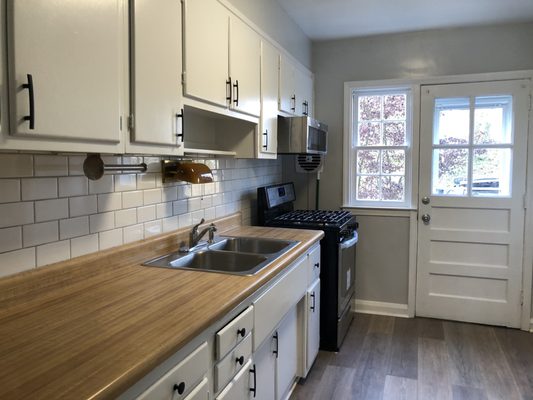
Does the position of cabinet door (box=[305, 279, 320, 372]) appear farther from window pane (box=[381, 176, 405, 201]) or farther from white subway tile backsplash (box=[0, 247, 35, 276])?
white subway tile backsplash (box=[0, 247, 35, 276])

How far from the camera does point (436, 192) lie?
11.8ft

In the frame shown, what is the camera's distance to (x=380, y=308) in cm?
380

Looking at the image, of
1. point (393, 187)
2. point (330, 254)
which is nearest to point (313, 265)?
point (330, 254)

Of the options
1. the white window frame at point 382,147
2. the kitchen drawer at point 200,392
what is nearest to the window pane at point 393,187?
the white window frame at point 382,147

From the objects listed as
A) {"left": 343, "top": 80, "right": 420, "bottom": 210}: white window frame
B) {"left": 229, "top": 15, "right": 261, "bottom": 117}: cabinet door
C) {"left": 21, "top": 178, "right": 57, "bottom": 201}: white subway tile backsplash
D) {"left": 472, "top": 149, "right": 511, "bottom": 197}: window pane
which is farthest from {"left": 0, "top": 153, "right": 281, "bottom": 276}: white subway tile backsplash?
{"left": 472, "top": 149, "right": 511, "bottom": 197}: window pane

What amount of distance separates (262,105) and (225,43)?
0.53m

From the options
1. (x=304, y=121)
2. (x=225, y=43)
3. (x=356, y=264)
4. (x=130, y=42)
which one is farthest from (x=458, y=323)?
(x=130, y=42)

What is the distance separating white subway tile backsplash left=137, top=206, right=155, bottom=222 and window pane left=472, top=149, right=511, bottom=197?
272 cm

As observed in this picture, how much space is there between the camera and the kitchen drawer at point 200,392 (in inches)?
47.0

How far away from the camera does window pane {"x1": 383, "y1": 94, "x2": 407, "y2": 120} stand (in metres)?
3.71

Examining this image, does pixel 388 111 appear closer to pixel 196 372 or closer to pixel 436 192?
pixel 436 192

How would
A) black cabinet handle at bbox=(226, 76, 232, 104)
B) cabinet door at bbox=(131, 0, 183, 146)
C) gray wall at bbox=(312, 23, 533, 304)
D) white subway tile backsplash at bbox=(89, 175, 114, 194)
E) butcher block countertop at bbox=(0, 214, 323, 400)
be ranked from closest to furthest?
butcher block countertop at bbox=(0, 214, 323, 400) → cabinet door at bbox=(131, 0, 183, 146) → white subway tile backsplash at bbox=(89, 175, 114, 194) → black cabinet handle at bbox=(226, 76, 232, 104) → gray wall at bbox=(312, 23, 533, 304)

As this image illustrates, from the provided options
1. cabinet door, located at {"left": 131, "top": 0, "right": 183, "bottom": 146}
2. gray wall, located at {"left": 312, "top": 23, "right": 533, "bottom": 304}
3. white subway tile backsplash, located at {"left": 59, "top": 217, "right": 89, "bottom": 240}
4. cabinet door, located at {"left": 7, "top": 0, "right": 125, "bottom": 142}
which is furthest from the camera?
gray wall, located at {"left": 312, "top": 23, "right": 533, "bottom": 304}

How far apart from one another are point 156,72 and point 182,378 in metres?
1.02
